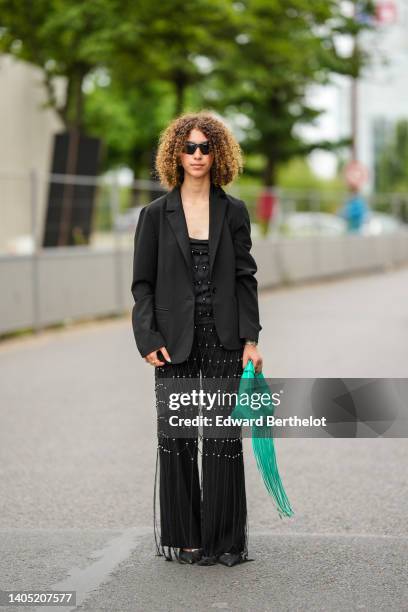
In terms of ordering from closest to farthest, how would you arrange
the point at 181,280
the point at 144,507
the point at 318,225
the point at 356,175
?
the point at 181,280, the point at 144,507, the point at 318,225, the point at 356,175

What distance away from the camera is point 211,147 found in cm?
486

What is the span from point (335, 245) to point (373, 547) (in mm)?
22636

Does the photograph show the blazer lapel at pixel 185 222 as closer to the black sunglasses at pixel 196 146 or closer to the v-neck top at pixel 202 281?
the v-neck top at pixel 202 281

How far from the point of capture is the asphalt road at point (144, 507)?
4.52 meters

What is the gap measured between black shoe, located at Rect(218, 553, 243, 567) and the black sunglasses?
5.14 ft

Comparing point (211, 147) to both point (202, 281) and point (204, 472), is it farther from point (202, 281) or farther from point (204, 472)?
point (204, 472)

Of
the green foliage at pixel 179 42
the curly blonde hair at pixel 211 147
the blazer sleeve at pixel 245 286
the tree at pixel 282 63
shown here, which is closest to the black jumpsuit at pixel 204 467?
the blazer sleeve at pixel 245 286

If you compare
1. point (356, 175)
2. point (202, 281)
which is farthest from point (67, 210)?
point (356, 175)

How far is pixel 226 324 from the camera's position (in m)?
4.77

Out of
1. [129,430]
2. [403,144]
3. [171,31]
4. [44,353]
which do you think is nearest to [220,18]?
[171,31]

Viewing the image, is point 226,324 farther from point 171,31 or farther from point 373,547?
point 171,31

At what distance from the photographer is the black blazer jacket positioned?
4.77m

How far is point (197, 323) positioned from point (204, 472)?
Answer: 581 mm

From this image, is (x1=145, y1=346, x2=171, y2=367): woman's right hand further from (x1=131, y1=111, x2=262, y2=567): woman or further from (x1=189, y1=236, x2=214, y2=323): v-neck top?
(x1=189, y1=236, x2=214, y2=323): v-neck top
